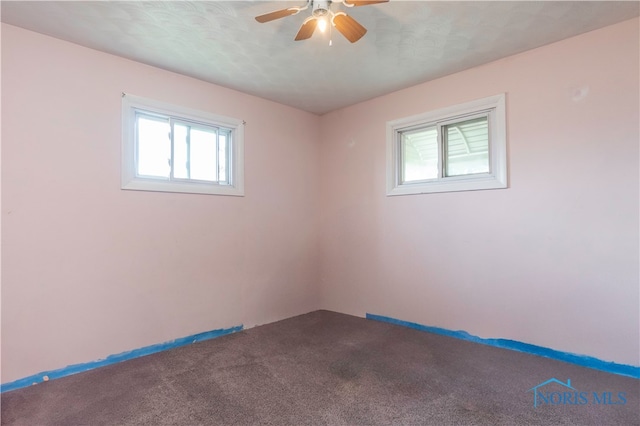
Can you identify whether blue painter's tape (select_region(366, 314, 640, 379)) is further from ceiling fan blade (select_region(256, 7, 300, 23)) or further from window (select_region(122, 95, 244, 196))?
ceiling fan blade (select_region(256, 7, 300, 23))

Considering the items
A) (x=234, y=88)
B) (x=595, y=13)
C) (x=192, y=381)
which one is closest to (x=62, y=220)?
(x=192, y=381)

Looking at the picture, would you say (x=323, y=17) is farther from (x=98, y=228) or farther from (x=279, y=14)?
(x=98, y=228)

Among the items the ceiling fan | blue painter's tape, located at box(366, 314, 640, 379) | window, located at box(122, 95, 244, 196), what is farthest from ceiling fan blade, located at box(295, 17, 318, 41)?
blue painter's tape, located at box(366, 314, 640, 379)

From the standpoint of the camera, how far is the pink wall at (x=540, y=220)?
2482 millimetres

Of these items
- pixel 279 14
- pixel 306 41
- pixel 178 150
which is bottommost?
pixel 178 150

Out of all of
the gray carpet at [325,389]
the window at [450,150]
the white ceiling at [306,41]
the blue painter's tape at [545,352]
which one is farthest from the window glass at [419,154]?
the gray carpet at [325,389]

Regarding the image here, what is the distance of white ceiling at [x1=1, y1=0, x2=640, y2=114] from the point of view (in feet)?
7.37

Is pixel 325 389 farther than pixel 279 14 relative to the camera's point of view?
Yes

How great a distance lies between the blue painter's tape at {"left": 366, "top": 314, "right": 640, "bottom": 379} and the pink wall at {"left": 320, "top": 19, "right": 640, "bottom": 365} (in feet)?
0.15

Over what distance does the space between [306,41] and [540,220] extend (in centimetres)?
242

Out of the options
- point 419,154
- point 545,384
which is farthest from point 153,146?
point 545,384

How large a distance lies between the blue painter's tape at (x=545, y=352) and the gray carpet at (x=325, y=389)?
7cm

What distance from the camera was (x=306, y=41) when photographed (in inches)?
104

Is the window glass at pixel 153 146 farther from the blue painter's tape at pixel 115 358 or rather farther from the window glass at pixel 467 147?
the window glass at pixel 467 147
